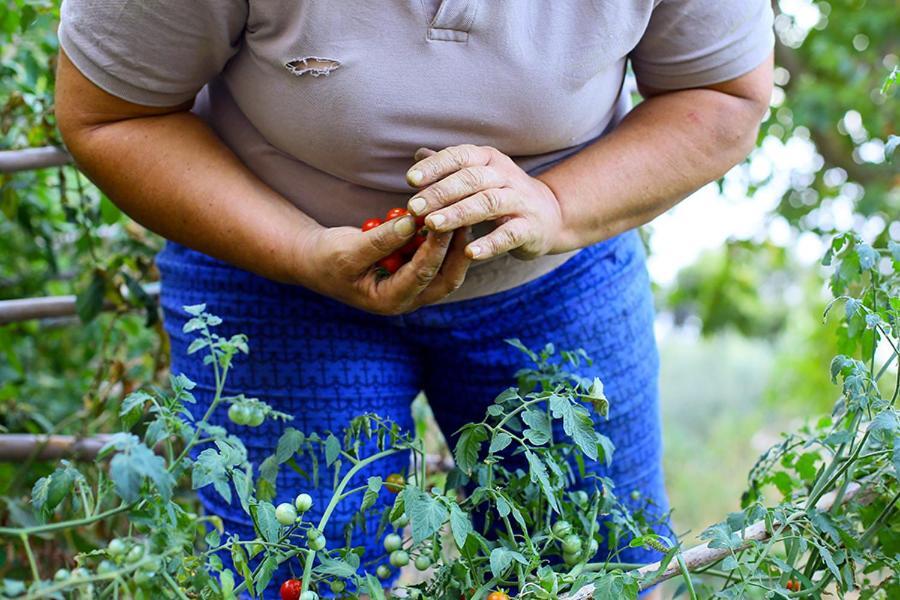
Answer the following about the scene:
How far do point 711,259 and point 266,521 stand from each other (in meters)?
4.87

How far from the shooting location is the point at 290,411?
1.26 metres

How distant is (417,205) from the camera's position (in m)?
0.99

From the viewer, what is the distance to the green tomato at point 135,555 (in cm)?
70

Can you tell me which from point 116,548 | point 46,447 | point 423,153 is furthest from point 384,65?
point 46,447

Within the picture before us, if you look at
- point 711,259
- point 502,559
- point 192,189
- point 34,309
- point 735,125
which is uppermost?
point 735,125

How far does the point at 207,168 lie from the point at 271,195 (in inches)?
3.0

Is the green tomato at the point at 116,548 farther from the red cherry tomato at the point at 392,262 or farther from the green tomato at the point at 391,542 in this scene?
the red cherry tomato at the point at 392,262

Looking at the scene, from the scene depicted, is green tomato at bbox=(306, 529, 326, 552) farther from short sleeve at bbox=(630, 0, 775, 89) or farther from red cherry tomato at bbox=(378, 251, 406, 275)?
short sleeve at bbox=(630, 0, 775, 89)

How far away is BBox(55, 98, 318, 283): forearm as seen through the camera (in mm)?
1146

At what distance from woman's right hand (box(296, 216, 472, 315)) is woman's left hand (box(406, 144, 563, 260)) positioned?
27mm

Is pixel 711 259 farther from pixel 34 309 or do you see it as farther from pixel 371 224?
pixel 371 224

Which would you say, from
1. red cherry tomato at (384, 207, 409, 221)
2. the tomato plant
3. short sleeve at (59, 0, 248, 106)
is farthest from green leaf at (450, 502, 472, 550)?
short sleeve at (59, 0, 248, 106)

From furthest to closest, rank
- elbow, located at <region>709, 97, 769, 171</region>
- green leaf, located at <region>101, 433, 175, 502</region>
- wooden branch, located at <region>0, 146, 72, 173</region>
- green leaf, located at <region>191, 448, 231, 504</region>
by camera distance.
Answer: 1. wooden branch, located at <region>0, 146, 72, 173</region>
2. elbow, located at <region>709, 97, 769, 171</region>
3. green leaf, located at <region>191, 448, 231, 504</region>
4. green leaf, located at <region>101, 433, 175, 502</region>

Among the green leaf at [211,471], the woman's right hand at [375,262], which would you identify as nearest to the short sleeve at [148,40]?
the woman's right hand at [375,262]
